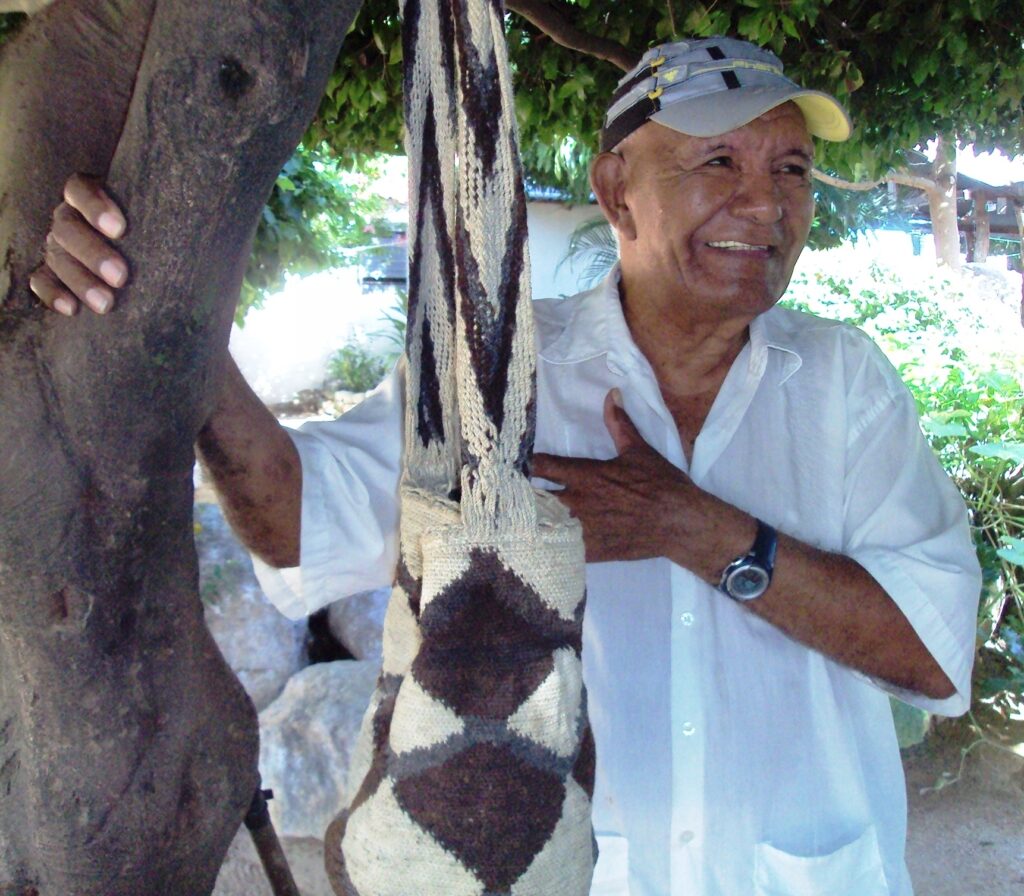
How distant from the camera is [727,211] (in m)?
1.64

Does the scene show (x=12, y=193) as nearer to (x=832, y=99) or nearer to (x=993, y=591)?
(x=832, y=99)

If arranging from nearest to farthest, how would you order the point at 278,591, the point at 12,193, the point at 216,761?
the point at 12,193, the point at 216,761, the point at 278,591

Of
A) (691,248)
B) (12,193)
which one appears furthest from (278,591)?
(691,248)

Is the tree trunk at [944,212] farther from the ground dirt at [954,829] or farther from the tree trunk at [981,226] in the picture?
the ground dirt at [954,829]

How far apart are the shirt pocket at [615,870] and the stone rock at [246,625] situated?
291cm

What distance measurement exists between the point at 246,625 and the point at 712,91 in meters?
3.39

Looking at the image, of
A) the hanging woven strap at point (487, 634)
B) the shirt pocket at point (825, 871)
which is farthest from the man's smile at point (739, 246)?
the shirt pocket at point (825, 871)

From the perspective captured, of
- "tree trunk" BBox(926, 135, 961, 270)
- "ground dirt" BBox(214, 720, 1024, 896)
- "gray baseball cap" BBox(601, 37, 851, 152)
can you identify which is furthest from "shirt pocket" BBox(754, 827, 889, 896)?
"tree trunk" BBox(926, 135, 961, 270)

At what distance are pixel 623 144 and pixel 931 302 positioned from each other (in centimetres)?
1173

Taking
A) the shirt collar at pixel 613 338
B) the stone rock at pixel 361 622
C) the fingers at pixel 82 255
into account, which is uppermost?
the fingers at pixel 82 255

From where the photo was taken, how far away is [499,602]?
0.81 meters

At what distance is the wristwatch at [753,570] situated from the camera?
1.40m

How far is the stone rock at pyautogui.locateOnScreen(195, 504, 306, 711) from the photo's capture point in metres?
4.25

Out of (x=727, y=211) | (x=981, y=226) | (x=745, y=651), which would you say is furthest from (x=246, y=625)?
(x=981, y=226)
